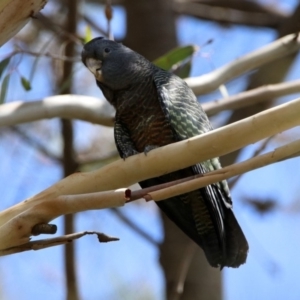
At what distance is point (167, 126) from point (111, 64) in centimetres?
40

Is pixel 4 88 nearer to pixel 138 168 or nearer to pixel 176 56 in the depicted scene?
pixel 176 56

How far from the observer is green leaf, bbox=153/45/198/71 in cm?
262

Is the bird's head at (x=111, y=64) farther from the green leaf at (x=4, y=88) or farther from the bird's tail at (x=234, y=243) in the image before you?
the bird's tail at (x=234, y=243)

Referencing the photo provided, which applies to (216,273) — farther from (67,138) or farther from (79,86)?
(79,86)

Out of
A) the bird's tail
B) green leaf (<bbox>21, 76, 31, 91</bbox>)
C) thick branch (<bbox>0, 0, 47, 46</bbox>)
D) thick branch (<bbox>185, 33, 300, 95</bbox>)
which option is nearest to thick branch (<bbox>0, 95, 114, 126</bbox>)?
green leaf (<bbox>21, 76, 31, 91</bbox>)

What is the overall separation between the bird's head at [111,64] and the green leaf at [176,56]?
0.68 feet

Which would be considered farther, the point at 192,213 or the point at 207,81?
the point at 207,81

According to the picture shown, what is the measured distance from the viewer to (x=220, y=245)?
2.09 m

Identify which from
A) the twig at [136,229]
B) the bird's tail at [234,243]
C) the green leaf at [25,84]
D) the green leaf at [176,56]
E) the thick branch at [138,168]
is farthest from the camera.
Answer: the twig at [136,229]

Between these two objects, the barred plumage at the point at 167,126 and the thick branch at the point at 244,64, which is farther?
the thick branch at the point at 244,64

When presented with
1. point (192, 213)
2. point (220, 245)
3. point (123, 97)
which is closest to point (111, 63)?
point (123, 97)

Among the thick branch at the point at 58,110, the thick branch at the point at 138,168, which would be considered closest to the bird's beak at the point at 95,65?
the thick branch at the point at 58,110

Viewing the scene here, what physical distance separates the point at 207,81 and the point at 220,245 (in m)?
0.78

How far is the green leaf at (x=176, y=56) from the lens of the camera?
2.62 meters
